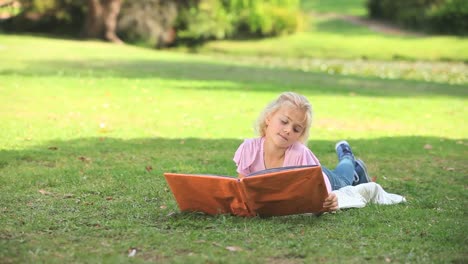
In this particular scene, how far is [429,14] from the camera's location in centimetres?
2972

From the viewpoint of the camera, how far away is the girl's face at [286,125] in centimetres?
573

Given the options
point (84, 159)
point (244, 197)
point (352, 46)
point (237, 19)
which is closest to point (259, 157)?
point (244, 197)

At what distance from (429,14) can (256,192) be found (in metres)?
26.0

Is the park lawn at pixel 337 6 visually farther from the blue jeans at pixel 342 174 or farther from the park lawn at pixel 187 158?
the blue jeans at pixel 342 174

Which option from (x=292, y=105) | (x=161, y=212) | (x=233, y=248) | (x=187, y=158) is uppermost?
(x=292, y=105)

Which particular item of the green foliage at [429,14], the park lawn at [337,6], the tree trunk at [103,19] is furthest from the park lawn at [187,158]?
the park lawn at [337,6]

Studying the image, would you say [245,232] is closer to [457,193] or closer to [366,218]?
[366,218]

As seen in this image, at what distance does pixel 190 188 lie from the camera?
531 centimetres

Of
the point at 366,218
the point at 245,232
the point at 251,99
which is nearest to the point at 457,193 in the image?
the point at 366,218

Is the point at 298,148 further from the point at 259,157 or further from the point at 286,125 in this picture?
the point at 259,157

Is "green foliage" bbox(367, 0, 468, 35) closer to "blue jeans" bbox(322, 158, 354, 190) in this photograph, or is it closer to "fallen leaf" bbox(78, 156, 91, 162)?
"fallen leaf" bbox(78, 156, 91, 162)

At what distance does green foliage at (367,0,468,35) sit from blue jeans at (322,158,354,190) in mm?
22779

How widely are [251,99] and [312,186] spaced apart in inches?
329

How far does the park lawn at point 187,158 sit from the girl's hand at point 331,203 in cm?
10
